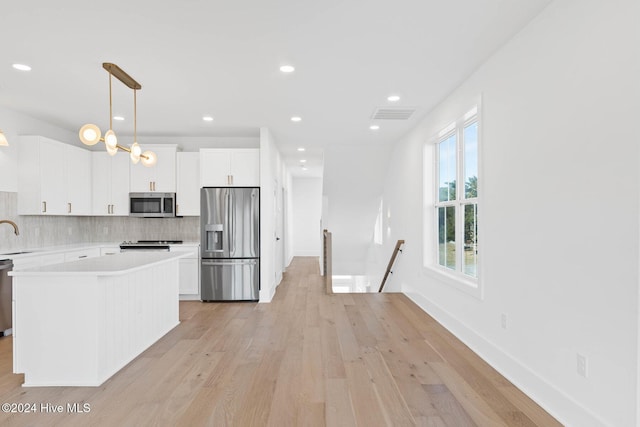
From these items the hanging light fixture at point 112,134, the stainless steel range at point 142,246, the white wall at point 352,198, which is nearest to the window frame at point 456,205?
the white wall at point 352,198

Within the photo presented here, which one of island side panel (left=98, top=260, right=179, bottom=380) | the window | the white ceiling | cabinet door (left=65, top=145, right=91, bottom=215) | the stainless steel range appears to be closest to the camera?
the white ceiling

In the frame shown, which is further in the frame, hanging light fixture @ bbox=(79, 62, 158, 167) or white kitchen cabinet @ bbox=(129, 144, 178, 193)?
white kitchen cabinet @ bbox=(129, 144, 178, 193)

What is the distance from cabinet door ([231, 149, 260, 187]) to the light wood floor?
2.22m

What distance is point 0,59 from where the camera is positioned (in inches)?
126

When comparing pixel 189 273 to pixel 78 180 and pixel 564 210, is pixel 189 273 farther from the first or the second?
pixel 564 210

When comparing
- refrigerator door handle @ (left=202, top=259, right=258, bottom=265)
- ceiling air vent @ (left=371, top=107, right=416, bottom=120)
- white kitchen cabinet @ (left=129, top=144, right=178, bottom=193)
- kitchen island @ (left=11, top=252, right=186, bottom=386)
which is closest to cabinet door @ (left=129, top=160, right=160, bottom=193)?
white kitchen cabinet @ (left=129, top=144, right=178, bottom=193)

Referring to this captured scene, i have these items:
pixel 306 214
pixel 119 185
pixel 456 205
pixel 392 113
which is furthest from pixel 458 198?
pixel 306 214

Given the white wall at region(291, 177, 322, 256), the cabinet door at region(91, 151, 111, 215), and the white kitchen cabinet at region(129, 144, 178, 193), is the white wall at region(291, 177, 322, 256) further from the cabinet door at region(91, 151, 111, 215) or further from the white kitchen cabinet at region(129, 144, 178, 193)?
the cabinet door at region(91, 151, 111, 215)

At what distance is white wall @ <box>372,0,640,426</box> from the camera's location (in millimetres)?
1846

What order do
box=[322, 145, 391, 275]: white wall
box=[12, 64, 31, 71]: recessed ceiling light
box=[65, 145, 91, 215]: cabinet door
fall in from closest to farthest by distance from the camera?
box=[12, 64, 31, 71]: recessed ceiling light, box=[65, 145, 91, 215]: cabinet door, box=[322, 145, 391, 275]: white wall

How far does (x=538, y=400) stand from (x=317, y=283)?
4.96 meters

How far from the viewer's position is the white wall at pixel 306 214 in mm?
11961

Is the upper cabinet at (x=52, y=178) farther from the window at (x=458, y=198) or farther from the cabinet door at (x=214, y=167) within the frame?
the window at (x=458, y=198)

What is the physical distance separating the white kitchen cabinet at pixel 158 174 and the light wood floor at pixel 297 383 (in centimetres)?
245
